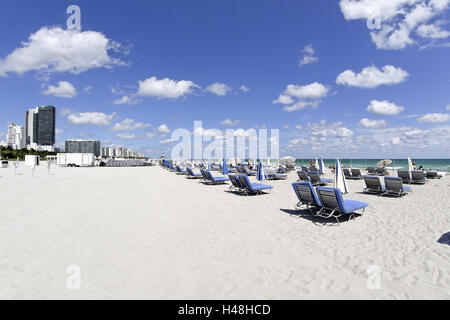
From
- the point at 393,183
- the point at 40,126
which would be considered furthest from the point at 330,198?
the point at 40,126

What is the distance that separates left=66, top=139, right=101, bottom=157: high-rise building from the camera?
303 feet

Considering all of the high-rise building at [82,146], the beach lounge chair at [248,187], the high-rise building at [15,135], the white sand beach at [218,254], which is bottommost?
the white sand beach at [218,254]

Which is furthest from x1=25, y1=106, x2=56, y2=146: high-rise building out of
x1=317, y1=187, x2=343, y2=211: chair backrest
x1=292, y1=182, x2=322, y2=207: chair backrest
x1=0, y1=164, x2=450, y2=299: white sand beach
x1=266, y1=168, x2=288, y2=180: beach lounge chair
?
x1=317, y1=187, x2=343, y2=211: chair backrest

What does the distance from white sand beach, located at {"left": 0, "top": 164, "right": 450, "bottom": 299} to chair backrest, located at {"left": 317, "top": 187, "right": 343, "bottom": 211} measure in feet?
1.40

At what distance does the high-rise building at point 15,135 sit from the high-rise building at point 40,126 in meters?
4.14

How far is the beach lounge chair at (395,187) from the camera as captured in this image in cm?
873

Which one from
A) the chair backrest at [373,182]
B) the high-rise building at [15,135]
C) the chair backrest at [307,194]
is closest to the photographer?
the chair backrest at [307,194]

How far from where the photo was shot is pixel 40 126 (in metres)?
150

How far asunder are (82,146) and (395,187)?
110403 mm

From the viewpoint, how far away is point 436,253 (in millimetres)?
3641

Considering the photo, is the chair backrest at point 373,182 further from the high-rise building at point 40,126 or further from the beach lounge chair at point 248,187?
the high-rise building at point 40,126

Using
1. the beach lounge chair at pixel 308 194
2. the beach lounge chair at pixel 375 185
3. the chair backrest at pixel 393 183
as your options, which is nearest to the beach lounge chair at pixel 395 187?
the chair backrest at pixel 393 183

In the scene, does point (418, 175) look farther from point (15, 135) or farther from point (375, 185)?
point (15, 135)
